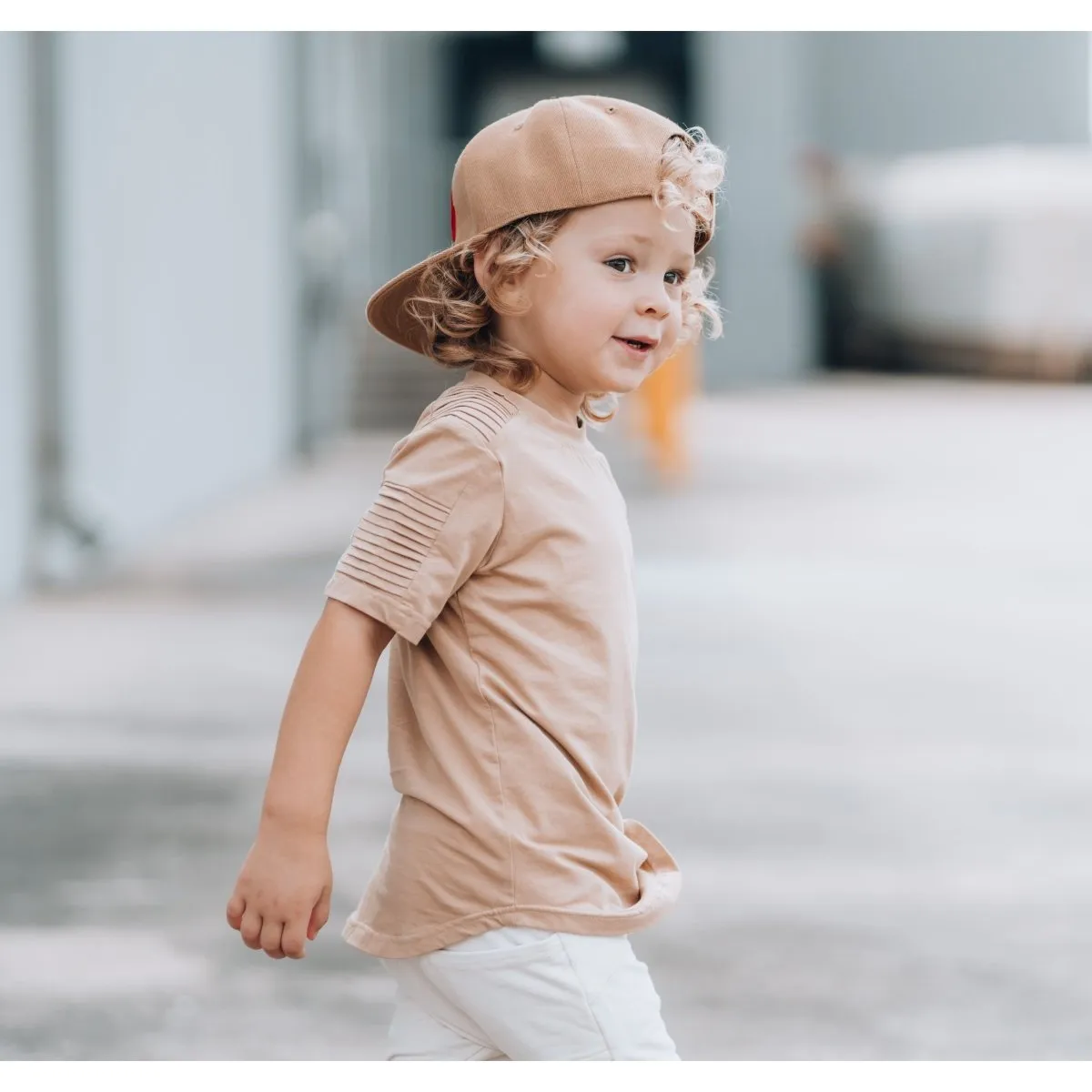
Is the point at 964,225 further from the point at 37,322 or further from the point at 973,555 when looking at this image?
the point at 37,322

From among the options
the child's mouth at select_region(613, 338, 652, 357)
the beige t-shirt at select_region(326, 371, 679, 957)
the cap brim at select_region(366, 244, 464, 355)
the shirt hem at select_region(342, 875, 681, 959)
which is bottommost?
the shirt hem at select_region(342, 875, 681, 959)

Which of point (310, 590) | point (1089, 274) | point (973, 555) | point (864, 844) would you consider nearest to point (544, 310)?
point (864, 844)

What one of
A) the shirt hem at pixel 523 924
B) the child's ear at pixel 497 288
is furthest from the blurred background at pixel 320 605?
the child's ear at pixel 497 288

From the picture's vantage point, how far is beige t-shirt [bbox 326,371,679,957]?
4.42 ft

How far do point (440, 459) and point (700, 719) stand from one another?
9.43 ft

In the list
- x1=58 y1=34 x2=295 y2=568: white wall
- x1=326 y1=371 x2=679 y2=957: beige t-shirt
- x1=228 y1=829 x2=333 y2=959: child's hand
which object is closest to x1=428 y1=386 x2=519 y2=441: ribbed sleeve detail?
x1=326 y1=371 x2=679 y2=957: beige t-shirt

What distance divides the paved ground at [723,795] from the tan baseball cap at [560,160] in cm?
127

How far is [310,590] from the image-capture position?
5980mm

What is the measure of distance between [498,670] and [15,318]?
185 inches

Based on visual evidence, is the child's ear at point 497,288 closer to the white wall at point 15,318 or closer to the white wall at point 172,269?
the white wall at point 15,318

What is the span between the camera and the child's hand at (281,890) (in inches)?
53.2

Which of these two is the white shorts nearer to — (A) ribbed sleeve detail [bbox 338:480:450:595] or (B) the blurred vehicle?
(A) ribbed sleeve detail [bbox 338:480:450:595]

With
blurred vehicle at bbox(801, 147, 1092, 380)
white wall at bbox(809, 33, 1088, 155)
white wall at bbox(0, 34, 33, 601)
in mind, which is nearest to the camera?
white wall at bbox(0, 34, 33, 601)

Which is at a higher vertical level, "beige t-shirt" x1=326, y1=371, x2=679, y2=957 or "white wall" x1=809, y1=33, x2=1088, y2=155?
"white wall" x1=809, y1=33, x2=1088, y2=155
